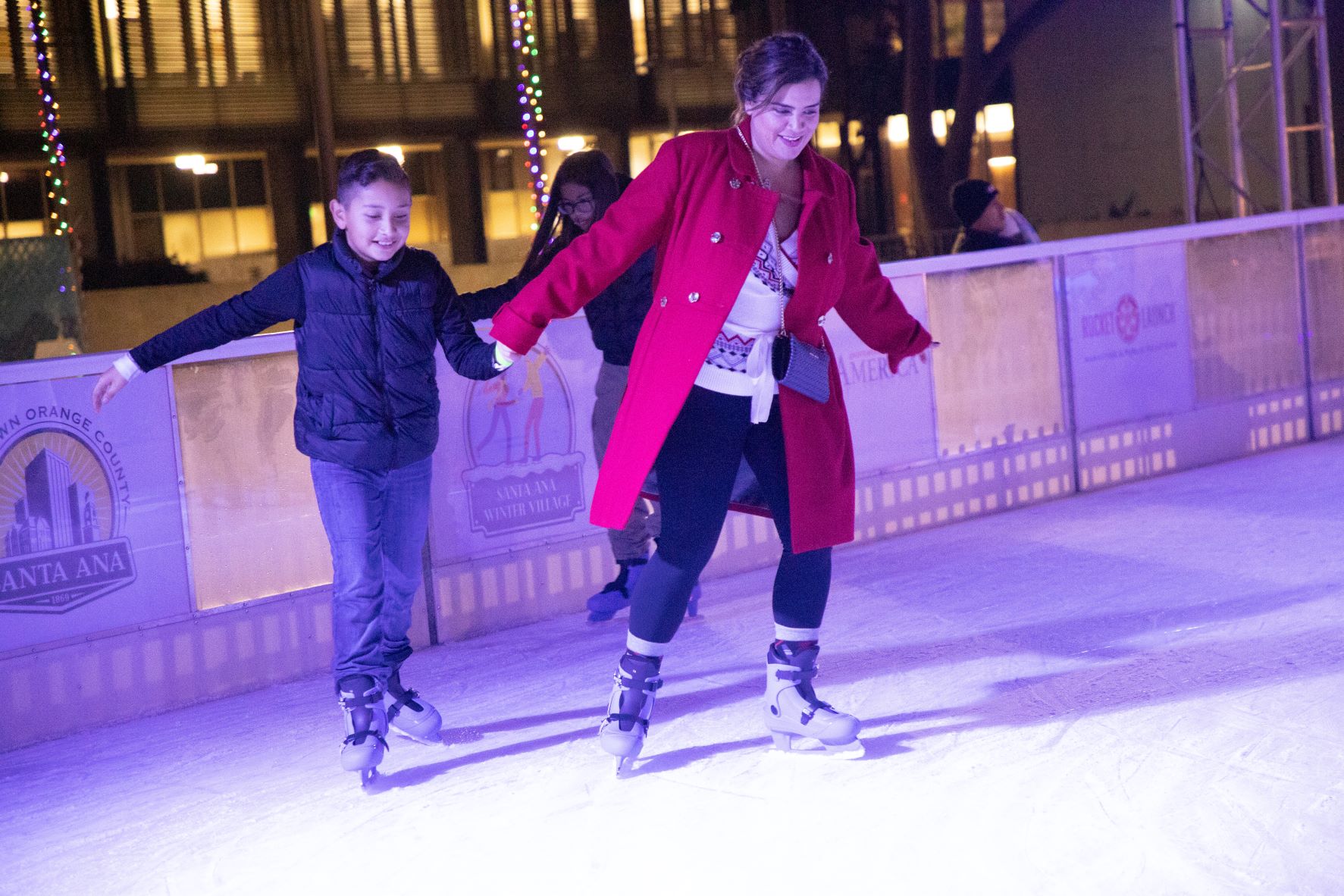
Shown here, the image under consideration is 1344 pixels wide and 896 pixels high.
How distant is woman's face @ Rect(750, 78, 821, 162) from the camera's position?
2631mm

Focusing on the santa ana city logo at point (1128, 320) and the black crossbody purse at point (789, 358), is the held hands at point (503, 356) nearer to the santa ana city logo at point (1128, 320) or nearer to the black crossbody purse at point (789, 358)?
the black crossbody purse at point (789, 358)

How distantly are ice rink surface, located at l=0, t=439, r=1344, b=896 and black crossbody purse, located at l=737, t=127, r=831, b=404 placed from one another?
771 mm

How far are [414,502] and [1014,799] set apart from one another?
1381mm

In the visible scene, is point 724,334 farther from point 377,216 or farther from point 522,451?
point 522,451

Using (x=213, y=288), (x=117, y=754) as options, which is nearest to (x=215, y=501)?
(x=117, y=754)

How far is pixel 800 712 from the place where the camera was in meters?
2.91

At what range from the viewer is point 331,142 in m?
19.9

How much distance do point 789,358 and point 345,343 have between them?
0.92 meters

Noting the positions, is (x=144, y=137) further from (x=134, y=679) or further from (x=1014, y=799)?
(x=1014, y=799)

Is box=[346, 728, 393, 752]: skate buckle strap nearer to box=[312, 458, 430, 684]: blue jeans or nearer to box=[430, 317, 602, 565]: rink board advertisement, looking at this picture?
box=[312, 458, 430, 684]: blue jeans

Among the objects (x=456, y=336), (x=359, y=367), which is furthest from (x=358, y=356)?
(x=456, y=336)

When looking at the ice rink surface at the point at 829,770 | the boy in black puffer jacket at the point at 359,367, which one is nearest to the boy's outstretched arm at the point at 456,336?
the boy in black puffer jacket at the point at 359,367

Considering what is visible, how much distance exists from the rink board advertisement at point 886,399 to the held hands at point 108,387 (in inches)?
110

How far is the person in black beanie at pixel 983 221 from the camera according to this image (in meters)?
6.18
